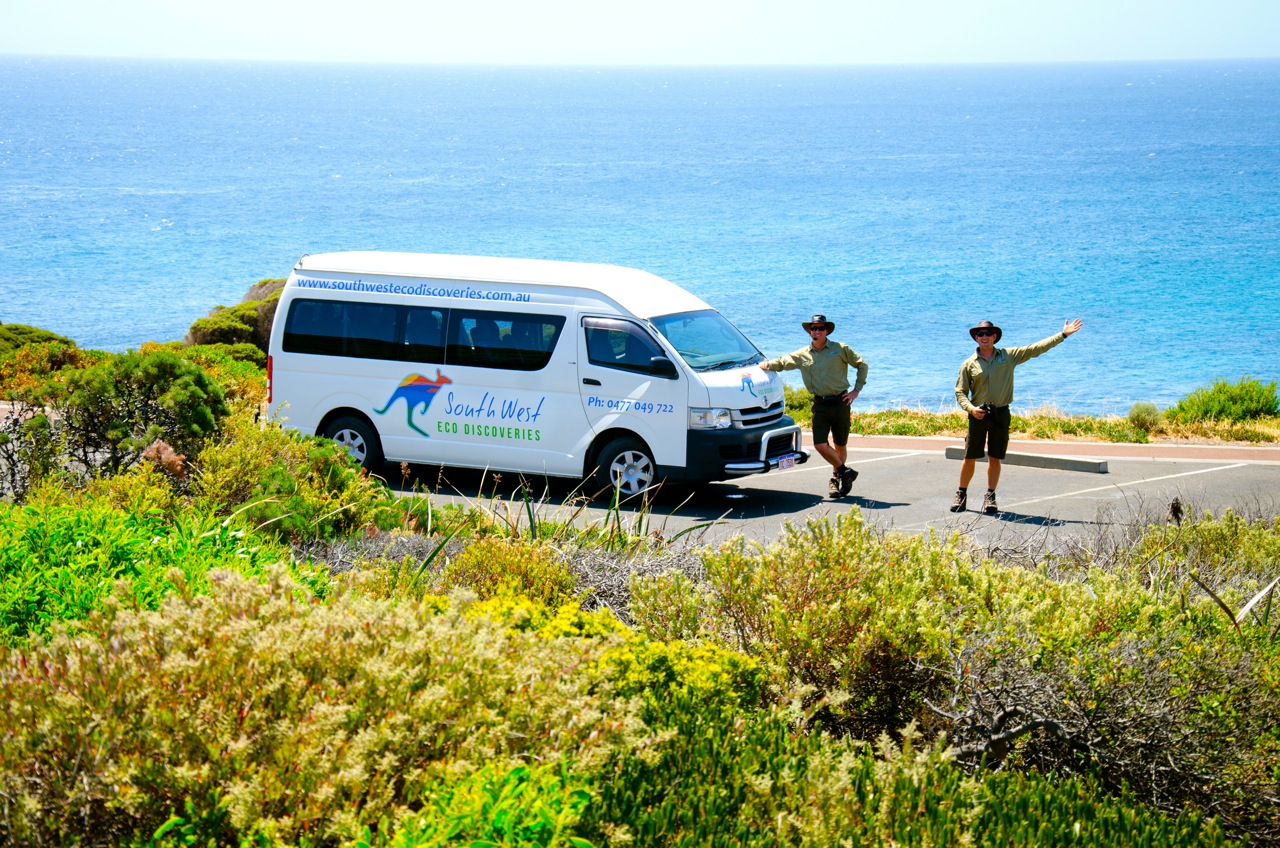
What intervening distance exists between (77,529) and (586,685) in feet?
10.1

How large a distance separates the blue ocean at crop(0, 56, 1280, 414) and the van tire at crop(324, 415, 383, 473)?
730 inches

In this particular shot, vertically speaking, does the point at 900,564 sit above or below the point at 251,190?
below

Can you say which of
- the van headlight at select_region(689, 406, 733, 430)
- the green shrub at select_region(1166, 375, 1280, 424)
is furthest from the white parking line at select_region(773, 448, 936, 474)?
the green shrub at select_region(1166, 375, 1280, 424)

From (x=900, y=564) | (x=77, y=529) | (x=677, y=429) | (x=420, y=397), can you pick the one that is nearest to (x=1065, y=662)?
(x=900, y=564)

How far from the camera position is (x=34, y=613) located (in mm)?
4695

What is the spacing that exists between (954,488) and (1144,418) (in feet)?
20.8

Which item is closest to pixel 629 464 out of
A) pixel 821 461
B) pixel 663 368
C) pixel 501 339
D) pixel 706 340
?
pixel 663 368

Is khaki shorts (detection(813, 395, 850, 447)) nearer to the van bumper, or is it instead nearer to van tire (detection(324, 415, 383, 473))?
the van bumper

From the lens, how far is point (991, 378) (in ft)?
38.0

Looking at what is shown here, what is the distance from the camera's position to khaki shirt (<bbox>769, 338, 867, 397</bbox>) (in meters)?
12.4

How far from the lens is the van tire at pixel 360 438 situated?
1281 cm

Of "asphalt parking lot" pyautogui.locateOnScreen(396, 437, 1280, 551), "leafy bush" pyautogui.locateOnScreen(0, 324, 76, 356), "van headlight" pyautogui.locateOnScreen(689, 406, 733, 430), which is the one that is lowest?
"asphalt parking lot" pyautogui.locateOnScreen(396, 437, 1280, 551)

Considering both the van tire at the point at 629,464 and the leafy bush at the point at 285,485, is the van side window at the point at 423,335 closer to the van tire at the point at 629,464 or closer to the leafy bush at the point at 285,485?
the van tire at the point at 629,464

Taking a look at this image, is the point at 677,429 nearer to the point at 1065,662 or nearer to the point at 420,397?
the point at 420,397
